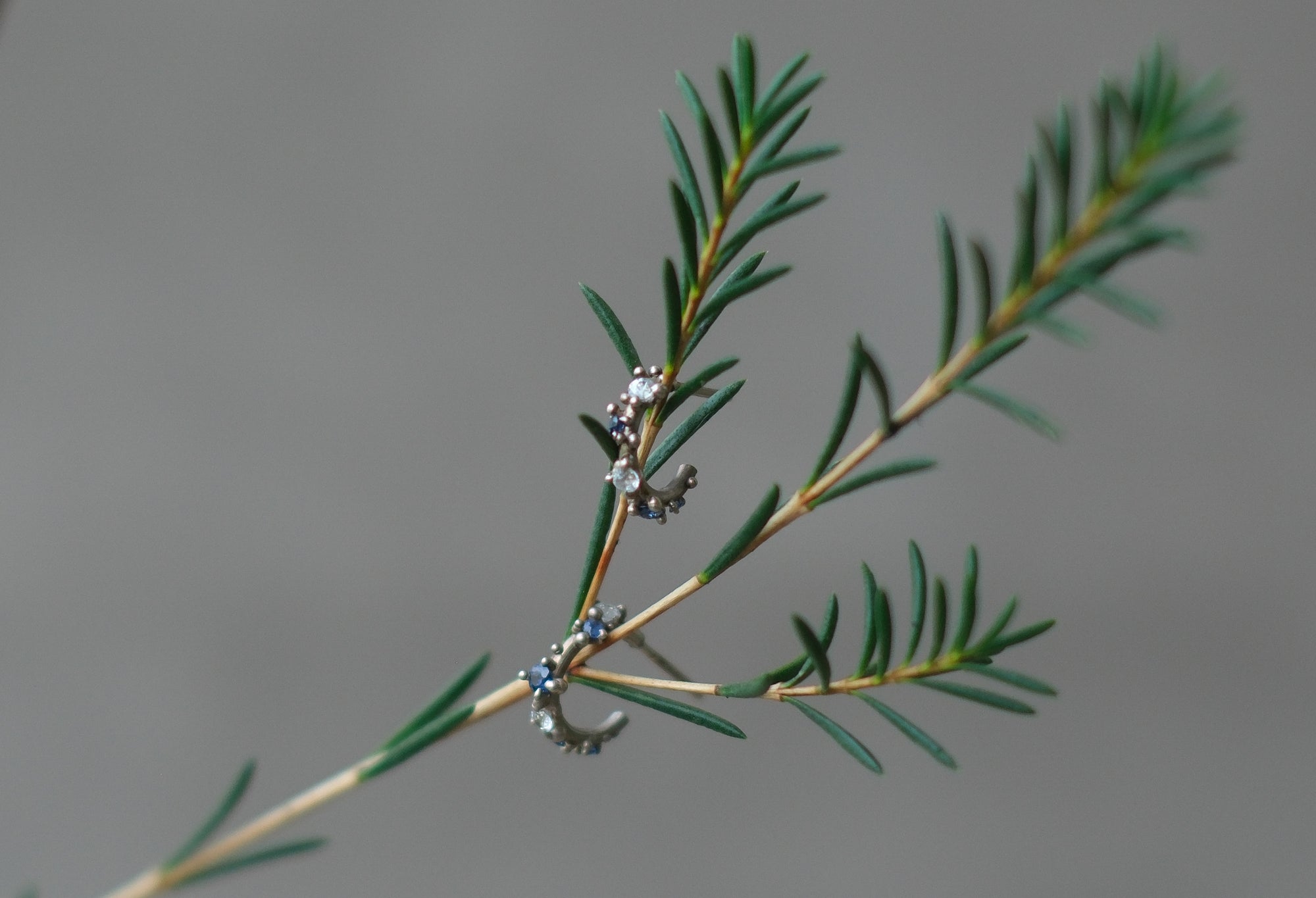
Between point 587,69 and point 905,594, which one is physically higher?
point 587,69

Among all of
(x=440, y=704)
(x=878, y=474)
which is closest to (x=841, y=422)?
(x=878, y=474)

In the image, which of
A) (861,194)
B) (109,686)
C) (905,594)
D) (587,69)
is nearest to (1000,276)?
(861,194)

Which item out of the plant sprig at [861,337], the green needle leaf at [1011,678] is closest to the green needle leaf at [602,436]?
the plant sprig at [861,337]

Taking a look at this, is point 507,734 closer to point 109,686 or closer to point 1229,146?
point 109,686

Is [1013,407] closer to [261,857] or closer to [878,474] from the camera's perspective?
[878,474]

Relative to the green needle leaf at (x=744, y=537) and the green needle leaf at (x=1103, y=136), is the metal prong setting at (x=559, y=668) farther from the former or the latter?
the green needle leaf at (x=1103, y=136)

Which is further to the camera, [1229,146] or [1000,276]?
[1000,276]
